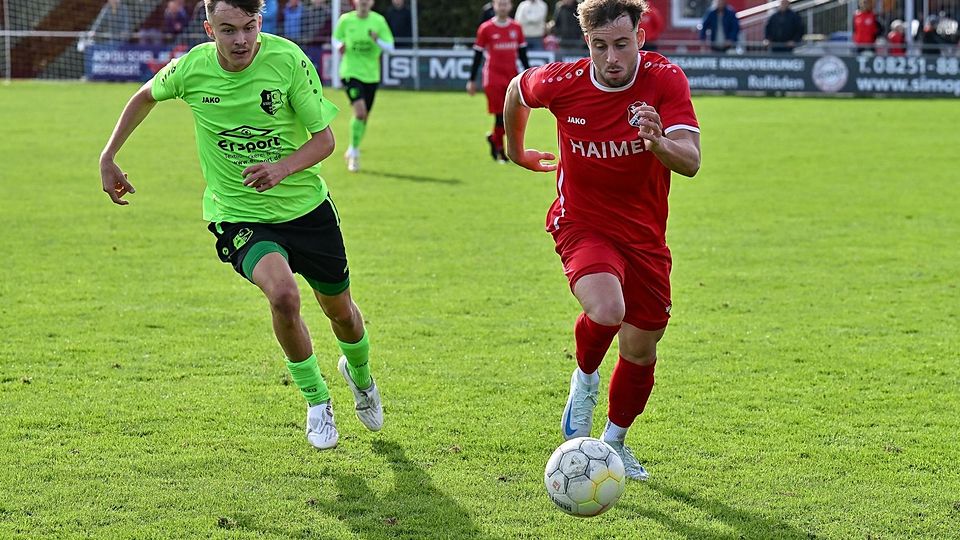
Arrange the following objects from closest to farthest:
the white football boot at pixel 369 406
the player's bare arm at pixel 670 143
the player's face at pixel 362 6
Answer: the player's bare arm at pixel 670 143 → the white football boot at pixel 369 406 → the player's face at pixel 362 6

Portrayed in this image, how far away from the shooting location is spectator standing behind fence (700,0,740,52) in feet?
90.9

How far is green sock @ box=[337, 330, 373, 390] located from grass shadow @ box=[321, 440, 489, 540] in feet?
2.07

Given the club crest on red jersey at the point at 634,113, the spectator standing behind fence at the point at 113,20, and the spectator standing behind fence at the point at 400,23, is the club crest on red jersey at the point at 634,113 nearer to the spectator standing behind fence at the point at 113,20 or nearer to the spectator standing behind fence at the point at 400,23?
the spectator standing behind fence at the point at 400,23

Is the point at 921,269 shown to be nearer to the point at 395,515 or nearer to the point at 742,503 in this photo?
the point at 742,503

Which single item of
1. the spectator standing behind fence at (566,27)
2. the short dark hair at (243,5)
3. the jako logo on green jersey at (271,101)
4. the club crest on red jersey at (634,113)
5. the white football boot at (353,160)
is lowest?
the white football boot at (353,160)

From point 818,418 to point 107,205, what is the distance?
9.06m

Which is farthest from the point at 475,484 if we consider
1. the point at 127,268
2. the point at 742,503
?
the point at 127,268


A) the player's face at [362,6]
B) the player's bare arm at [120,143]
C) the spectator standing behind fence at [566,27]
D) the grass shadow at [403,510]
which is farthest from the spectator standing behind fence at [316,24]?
the grass shadow at [403,510]

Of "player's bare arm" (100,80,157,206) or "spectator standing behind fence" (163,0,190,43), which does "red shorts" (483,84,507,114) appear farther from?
"spectator standing behind fence" (163,0,190,43)

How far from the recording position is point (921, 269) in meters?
9.97

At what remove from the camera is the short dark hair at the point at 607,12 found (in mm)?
4930

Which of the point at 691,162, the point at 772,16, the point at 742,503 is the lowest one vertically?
the point at 742,503

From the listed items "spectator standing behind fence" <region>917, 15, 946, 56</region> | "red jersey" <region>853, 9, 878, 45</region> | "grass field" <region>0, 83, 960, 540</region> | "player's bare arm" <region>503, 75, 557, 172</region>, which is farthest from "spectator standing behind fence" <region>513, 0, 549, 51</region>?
"player's bare arm" <region>503, 75, 557, 172</region>

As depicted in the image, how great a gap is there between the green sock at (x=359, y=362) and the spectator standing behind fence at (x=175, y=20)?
84.6 feet
